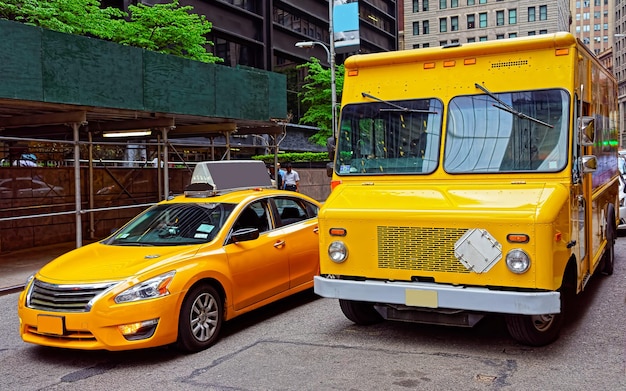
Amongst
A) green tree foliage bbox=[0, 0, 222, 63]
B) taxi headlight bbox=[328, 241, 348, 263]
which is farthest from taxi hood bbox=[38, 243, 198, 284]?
green tree foliage bbox=[0, 0, 222, 63]

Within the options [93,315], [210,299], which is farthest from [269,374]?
[93,315]

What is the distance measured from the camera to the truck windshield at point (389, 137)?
657 centimetres

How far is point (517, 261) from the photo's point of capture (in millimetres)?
5328

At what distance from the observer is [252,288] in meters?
7.05

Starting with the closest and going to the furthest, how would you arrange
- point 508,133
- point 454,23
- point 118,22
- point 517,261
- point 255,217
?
point 517,261
point 508,133
point 255,217
point 118,22
point 454,23

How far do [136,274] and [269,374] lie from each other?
5.13 ft

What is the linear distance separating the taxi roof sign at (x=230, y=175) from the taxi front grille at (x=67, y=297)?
270 cm

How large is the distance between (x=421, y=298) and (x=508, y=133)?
190 centimetres

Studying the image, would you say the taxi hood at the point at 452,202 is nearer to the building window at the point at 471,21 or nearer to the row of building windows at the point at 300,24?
the row of building windows at the point at 300,24

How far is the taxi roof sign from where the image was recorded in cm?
872

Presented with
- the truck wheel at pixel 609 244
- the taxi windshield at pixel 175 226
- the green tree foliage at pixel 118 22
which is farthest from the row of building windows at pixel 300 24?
the taxi windshield at pixel 175 226

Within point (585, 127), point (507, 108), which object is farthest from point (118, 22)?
point (585, 127)

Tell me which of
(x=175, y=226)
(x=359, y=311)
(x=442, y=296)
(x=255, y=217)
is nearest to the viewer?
(x=442, y=296)

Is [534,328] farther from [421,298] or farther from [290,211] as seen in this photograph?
[290,211]
